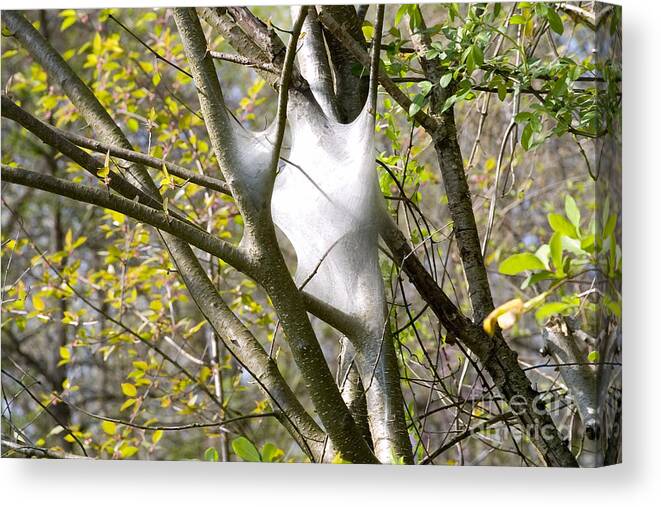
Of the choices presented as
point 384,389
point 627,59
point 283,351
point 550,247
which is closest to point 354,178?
point 384,389

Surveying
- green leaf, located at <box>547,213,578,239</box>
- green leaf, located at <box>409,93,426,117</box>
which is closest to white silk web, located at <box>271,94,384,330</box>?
green leaf, located at <box>409,93,426,117</box>

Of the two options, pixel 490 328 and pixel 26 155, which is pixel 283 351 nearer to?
pixel 26 155

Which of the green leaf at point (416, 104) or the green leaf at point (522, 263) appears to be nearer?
the green leaf at point (522, 263)

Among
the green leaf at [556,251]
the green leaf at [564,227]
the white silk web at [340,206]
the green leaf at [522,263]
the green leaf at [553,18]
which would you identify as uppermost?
the green leaf at [553,18]

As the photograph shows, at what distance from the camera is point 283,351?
3785mm

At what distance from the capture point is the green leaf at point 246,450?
1.82 metres

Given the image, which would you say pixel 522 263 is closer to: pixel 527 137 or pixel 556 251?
pixel 556 251

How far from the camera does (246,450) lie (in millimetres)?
1834

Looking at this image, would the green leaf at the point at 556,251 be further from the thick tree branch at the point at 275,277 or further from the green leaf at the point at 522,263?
the thick tree branch at the point at 275,277

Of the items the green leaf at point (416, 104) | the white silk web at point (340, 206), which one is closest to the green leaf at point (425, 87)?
the green leaf at point (416, 104)

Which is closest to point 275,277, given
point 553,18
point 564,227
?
point 564,227

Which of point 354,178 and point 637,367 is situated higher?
point 354,178

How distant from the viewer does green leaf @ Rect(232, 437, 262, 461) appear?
5.97ft

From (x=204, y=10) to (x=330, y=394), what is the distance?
889 millimetres
